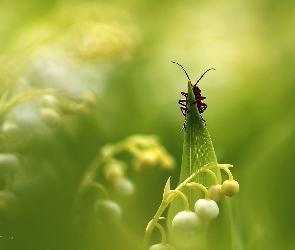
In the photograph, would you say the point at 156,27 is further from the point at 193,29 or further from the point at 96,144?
the point at 96,144

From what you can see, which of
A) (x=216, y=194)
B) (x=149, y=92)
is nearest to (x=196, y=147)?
(x=216, y=194)

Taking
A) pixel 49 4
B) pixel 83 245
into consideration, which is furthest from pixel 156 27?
pixel 83 245

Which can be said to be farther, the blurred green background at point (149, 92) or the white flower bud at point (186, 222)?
A: the blurred green background at point (149, 92)

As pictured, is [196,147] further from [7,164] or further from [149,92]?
[149,92]

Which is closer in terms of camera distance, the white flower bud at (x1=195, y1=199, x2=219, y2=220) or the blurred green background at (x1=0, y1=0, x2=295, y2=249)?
the white flower bud at (x1=195, y1=199, x2=219, y2=220)

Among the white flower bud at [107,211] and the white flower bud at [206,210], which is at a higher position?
the white flower bud at [107,211]

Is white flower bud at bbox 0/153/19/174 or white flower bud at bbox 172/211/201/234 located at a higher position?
white flower bud at bbox 0/153/19/174
